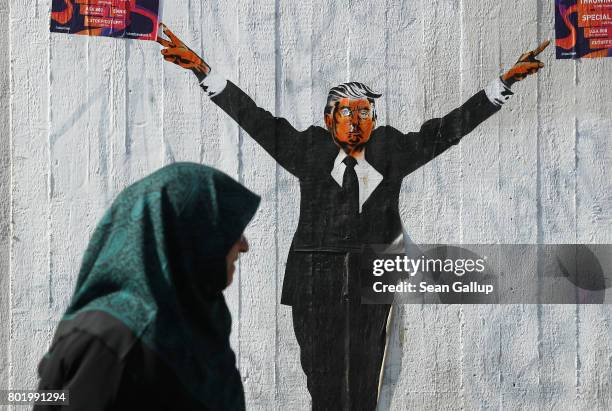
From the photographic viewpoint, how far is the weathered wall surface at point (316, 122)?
3240 millimetres

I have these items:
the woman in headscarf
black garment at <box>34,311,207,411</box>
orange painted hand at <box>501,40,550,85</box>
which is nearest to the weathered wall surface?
orange painted hand at <box>501,40,550,85</box>

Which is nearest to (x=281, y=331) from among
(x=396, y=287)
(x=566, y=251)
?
(x=396, y=287)

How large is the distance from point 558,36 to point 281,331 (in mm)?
1675

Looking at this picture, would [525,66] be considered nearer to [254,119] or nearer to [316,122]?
[316,122]

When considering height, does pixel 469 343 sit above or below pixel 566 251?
below

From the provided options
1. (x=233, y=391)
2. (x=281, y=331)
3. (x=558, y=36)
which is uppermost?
(x=558, y=36)

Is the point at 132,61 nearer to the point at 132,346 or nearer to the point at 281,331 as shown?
the point at 281,331

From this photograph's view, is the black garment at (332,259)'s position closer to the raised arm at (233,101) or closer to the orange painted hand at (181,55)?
the raised arm at (233,101)

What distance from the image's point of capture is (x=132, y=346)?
149 centimetres

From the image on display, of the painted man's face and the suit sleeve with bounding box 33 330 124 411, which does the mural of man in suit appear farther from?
the suit sleeve with bounding box 33 330 124 411

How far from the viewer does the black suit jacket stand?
3258 millimetres

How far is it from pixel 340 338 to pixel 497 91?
1.21 m

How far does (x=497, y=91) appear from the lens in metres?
3.25

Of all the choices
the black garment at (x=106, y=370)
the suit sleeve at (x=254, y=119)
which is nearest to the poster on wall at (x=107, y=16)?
the suit sleeve at (x=254, y=119)
